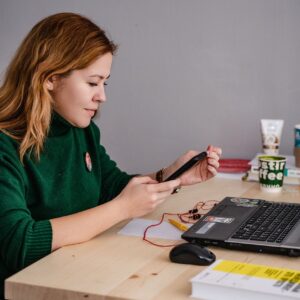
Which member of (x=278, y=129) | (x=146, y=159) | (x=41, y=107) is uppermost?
(x=41, y=107)

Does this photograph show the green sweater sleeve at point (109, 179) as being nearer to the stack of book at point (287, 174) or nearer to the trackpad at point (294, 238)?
the stack of book at point (287, 174)

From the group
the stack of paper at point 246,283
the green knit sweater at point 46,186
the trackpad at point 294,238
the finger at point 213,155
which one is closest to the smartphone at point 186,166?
the finger at point 213,155

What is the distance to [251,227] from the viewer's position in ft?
4.62

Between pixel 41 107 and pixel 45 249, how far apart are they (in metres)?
0.39

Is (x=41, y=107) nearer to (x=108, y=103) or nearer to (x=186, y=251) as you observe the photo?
(x=186, y=251)

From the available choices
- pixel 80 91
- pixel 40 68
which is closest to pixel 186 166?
pixel 80 91

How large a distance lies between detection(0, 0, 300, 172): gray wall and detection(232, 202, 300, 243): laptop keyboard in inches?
31.6

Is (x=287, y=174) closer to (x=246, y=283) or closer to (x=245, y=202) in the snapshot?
(x=245, y=202)

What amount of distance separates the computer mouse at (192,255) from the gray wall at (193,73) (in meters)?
1.22

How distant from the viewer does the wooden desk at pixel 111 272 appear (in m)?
1.09

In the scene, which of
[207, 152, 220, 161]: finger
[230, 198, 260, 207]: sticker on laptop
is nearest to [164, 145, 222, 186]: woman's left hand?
[207, 152, 220, 161]: finger

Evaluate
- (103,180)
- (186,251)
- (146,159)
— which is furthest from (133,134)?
(186,251)

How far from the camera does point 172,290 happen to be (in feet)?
3.58

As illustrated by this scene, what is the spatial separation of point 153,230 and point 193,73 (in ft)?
3.56
